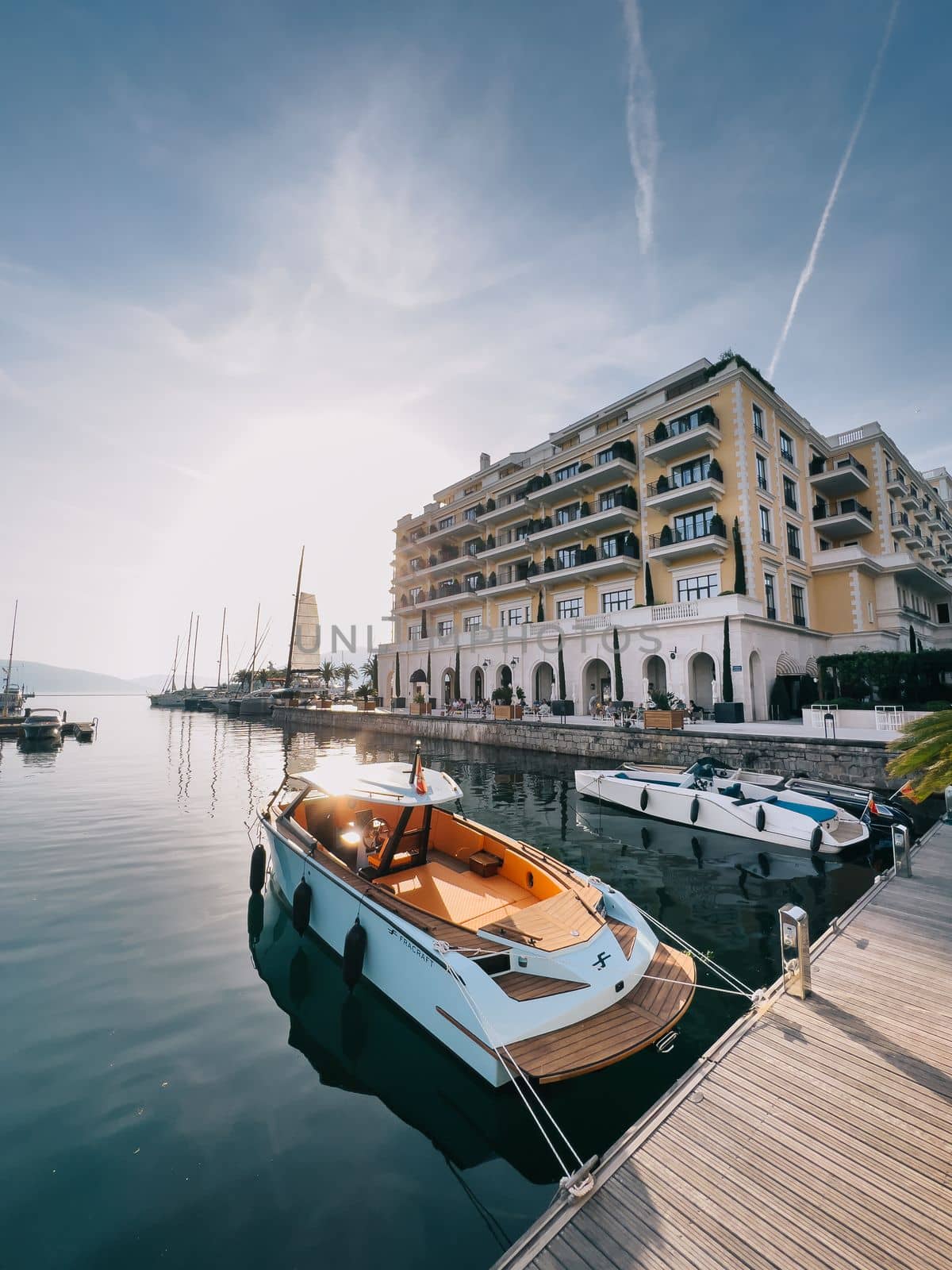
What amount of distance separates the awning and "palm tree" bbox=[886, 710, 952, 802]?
21710mm

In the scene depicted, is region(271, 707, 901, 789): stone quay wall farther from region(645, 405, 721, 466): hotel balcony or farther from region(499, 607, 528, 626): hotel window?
region(645, 405, 721, 466): hotel balcony

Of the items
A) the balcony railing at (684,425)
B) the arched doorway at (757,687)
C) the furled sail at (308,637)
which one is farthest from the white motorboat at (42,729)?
the furled sail at (308,637)

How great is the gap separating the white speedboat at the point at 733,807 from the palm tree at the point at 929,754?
200 inches

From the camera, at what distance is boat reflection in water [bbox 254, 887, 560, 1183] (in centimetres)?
443

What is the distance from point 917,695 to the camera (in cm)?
2352

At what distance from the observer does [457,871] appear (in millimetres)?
8070

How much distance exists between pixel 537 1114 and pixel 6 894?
10218 millimetres

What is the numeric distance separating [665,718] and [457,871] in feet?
52.9

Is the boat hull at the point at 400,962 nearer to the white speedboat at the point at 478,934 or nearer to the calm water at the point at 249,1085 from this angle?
the white speedboat at the point at 478,934

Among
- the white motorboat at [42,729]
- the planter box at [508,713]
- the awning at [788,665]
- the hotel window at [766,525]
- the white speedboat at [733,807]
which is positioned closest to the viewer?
the white speedboat at [733,807]

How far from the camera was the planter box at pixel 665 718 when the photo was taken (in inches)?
861

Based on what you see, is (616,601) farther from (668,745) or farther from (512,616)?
(668,745)

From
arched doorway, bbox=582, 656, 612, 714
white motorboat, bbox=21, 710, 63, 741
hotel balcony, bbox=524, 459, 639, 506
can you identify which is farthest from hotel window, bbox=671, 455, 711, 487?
white motorboat, bbox=21, 710, 63, 741

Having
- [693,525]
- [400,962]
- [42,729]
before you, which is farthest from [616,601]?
[42,729]
